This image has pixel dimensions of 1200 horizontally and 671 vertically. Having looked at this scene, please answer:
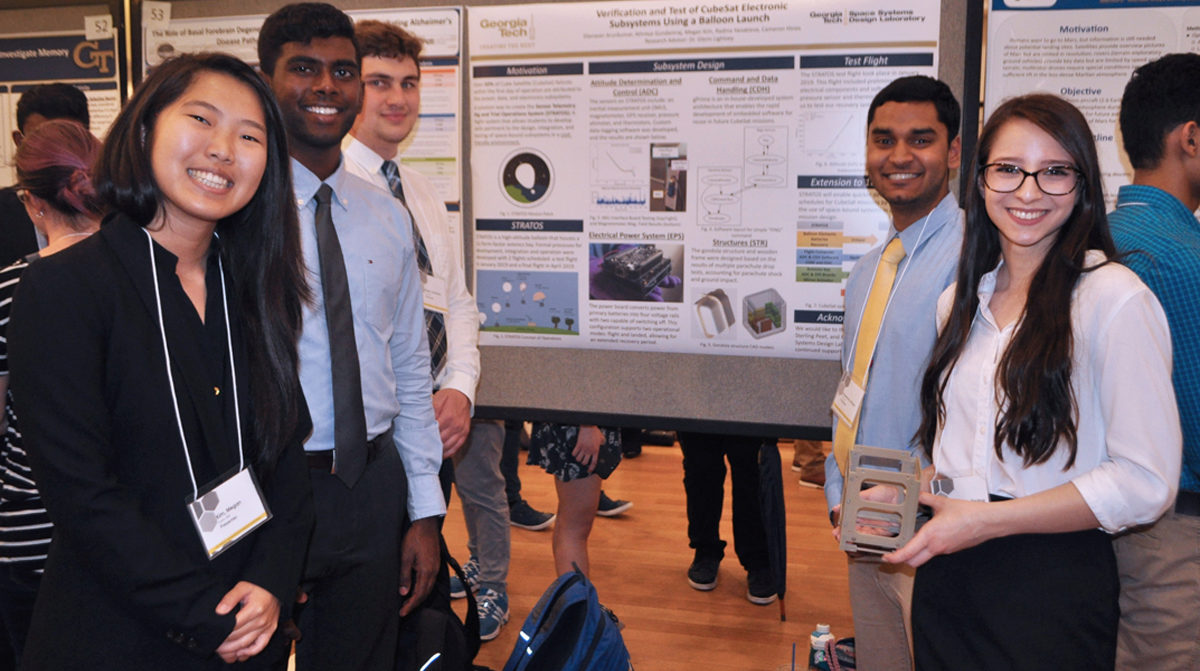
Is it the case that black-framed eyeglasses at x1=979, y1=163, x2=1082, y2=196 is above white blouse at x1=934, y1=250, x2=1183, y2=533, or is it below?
above

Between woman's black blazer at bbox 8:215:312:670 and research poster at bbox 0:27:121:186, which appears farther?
research poster at bbox 0:27:121:186

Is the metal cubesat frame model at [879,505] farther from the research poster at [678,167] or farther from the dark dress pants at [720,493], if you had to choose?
the dark dress pants at [720,493]

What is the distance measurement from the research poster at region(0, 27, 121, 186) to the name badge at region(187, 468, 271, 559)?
7.23ft

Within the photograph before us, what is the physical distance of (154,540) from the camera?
46.7 inches

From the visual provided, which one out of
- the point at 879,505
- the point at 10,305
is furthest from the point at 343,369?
the point at 879,505

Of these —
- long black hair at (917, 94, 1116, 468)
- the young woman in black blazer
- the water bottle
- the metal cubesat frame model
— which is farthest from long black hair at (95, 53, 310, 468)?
the water bottle

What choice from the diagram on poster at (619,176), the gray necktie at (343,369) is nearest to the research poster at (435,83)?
the diagram on poster at (619,176)

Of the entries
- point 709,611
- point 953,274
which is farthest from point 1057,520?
point 709,611

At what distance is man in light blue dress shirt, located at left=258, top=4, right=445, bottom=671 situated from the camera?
168 cm

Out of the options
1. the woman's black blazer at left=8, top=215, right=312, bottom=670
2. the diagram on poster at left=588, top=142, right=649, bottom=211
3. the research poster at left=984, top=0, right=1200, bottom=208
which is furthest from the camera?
the diagram on poster at left=588, top=142, right=649, bottom=211

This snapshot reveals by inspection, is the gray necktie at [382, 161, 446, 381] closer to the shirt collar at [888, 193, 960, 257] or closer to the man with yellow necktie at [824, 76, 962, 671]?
the man with yellow necktie at [824, 76, 962, 671]

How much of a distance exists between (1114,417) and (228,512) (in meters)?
1.35

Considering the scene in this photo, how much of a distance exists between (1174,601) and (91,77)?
140 inches

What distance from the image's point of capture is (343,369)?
167cm
